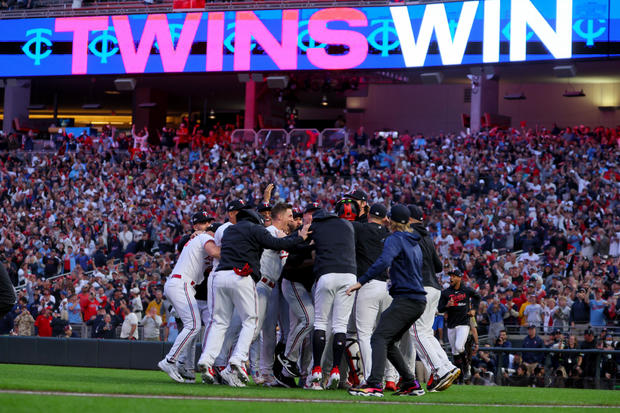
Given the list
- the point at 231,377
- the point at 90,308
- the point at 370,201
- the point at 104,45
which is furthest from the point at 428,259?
the point at 104,45

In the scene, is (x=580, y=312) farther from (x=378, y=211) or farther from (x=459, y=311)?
(x=378, y=211)

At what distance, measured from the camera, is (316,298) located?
9.90 m

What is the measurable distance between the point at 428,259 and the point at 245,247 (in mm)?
2065

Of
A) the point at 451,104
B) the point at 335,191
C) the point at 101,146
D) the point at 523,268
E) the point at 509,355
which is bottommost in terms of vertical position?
the point at 509,355

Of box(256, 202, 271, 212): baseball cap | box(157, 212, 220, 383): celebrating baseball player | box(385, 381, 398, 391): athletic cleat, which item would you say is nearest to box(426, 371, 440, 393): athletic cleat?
box(385, 381, 398, 391): athletic cleat

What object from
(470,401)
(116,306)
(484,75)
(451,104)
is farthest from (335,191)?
(470,401)

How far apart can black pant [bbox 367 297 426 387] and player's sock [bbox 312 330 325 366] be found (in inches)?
26.3

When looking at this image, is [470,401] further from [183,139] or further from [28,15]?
[28,15]

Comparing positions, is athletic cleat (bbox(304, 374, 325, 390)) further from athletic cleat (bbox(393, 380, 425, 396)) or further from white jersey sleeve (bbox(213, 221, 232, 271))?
white jersey sleeve (bbox(213, 221, 232, 271))

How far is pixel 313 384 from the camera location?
988cm

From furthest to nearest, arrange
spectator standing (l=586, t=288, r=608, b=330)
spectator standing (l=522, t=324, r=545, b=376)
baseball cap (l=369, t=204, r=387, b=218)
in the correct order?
1. spectator standing (l=586, t=288, r=608, b=330)
2. spectator standing (l=522, t=324, r=545, b=376)
3. baseball cap (l=369, t=204, r=387, b=218)

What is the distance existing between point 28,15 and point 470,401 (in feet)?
107

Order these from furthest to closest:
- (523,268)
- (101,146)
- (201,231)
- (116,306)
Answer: (101,146), (116,306), (523,268), (201,231)

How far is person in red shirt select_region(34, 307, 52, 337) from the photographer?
19.9 m
